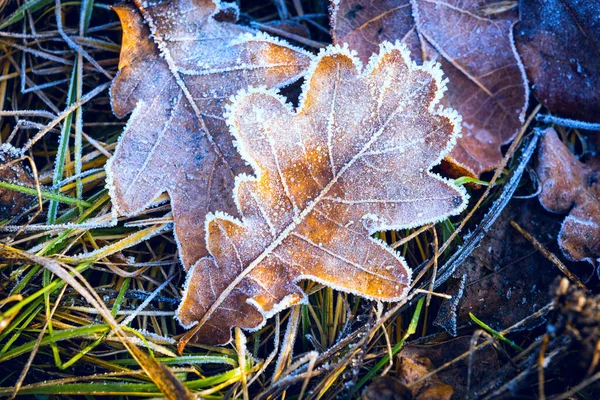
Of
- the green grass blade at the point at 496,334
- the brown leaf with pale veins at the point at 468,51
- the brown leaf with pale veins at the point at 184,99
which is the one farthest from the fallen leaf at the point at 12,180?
the green grass blade at the point at 496,334

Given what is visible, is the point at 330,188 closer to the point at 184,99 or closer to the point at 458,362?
the point at 184,99

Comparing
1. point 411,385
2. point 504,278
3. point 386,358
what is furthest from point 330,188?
point 504,278

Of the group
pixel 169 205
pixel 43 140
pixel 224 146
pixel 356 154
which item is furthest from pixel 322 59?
pixel 43 140

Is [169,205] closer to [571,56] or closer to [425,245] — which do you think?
[425,245]

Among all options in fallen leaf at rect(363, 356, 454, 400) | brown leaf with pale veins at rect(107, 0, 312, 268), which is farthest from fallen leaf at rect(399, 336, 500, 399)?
brown leaf with pale veins at rect(107, 0, 312, 268)

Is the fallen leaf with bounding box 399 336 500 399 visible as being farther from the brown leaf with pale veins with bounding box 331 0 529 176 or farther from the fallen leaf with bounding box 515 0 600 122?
the fallen leaf with bounding box 515 0 600 122

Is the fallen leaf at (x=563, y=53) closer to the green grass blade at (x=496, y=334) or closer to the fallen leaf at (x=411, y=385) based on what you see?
the green grass blade at (x=496, y=334)
